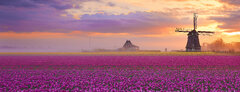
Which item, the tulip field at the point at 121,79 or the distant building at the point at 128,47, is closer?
the tulip field at the point at 121,79

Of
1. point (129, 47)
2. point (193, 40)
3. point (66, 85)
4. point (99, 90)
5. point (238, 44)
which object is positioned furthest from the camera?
point (238, 44)

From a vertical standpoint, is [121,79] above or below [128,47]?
below

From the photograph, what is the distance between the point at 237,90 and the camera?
12852 mm

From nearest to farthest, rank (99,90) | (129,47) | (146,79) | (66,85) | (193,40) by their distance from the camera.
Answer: (99,90) < (66,85) < (146,79) < (193,40) < (129,47)

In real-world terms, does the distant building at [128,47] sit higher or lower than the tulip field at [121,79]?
higher

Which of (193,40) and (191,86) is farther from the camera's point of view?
(193,40)

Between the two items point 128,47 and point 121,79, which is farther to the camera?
point 128,47

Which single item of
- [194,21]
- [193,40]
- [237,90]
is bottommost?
[237,90]

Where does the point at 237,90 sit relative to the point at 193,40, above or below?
below

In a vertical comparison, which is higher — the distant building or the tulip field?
the distant building

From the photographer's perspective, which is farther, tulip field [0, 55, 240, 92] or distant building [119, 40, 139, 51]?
distant building [119, 40, 139, 51]

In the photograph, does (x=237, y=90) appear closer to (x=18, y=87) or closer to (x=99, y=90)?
(x=99, y=90)

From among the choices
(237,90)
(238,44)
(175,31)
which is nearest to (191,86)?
(237,90)

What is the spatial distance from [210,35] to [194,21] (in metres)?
6.28
